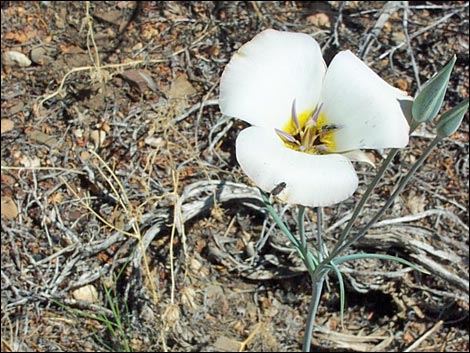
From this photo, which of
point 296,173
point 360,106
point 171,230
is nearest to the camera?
point 296,173

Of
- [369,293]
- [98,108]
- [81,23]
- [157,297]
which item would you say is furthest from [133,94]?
[369,293]

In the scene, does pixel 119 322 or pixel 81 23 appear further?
pixel 81 23

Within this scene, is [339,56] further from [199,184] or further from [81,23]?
[81,23]

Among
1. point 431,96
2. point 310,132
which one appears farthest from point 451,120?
point 310,132

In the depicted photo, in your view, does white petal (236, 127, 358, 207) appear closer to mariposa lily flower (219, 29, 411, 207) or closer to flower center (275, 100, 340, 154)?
mariposa lily flower (219, 29, 411, 207)

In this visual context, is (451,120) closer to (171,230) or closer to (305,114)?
(305,114)

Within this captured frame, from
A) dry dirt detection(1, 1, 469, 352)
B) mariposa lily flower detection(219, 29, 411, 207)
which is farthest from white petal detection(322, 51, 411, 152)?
dry dirt detection(1, 1, 469, 352)
